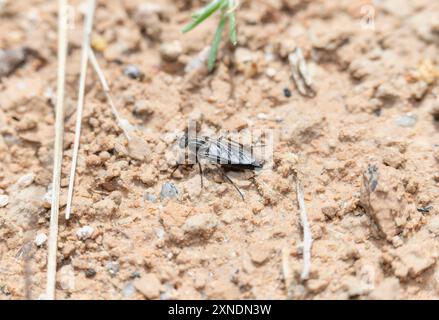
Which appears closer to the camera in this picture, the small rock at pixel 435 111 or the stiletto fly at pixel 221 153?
the stiletto fly at pixel 221 153

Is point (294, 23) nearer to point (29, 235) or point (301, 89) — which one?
point (301, 89)

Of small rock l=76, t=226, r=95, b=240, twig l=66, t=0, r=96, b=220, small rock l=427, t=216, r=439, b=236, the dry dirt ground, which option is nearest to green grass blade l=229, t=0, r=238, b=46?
the dry dirt ground

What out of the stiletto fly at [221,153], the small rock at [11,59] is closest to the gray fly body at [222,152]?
the stiletto fly at [221,153]

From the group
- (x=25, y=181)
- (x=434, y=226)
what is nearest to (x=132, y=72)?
(x=25, y=181)

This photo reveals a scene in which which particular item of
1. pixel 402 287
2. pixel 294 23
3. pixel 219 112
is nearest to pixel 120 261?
pixel 219 112

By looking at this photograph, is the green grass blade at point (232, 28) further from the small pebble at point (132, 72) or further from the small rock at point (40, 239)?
the small rock at point (40, 239)

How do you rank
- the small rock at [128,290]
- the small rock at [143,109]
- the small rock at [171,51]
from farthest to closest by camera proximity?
the small rock at [171,51], the small rock at [143,109], the small rock at [128,290]

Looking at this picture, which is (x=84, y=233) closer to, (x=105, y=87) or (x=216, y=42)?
(x=105, y=87)
